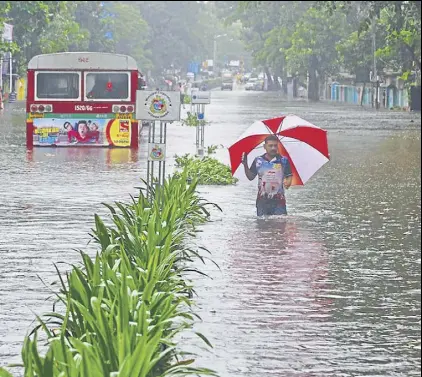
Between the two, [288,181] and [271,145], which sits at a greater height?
[271,145]

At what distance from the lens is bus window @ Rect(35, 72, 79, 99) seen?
97.6 ft

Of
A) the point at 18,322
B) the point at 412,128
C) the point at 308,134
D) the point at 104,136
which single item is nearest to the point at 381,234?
the point at 308,134

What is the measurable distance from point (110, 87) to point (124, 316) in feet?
76.7

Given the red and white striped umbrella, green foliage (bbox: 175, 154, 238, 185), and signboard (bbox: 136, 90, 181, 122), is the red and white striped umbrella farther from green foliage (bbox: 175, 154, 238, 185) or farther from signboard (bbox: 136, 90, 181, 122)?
green foliage (bbox: 175, 154, 238, 185)

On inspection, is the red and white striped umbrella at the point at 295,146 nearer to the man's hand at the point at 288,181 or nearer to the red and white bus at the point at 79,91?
the man's hand at the point at 288,181

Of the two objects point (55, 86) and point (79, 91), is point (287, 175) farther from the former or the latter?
point (55, 86)

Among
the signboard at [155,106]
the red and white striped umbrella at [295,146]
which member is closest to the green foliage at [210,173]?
the red and white striped umbrella at [295,146]

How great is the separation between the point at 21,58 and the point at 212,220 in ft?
191

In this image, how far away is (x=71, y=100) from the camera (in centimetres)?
2980

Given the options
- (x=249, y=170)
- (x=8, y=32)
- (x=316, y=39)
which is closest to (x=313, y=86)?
(x=316, y=39)

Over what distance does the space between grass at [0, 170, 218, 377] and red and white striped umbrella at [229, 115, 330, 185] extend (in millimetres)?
4871

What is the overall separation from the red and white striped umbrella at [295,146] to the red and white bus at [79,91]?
1337 centimetres

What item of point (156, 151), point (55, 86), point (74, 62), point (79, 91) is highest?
point (74, 62)

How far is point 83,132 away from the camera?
99.7ft
